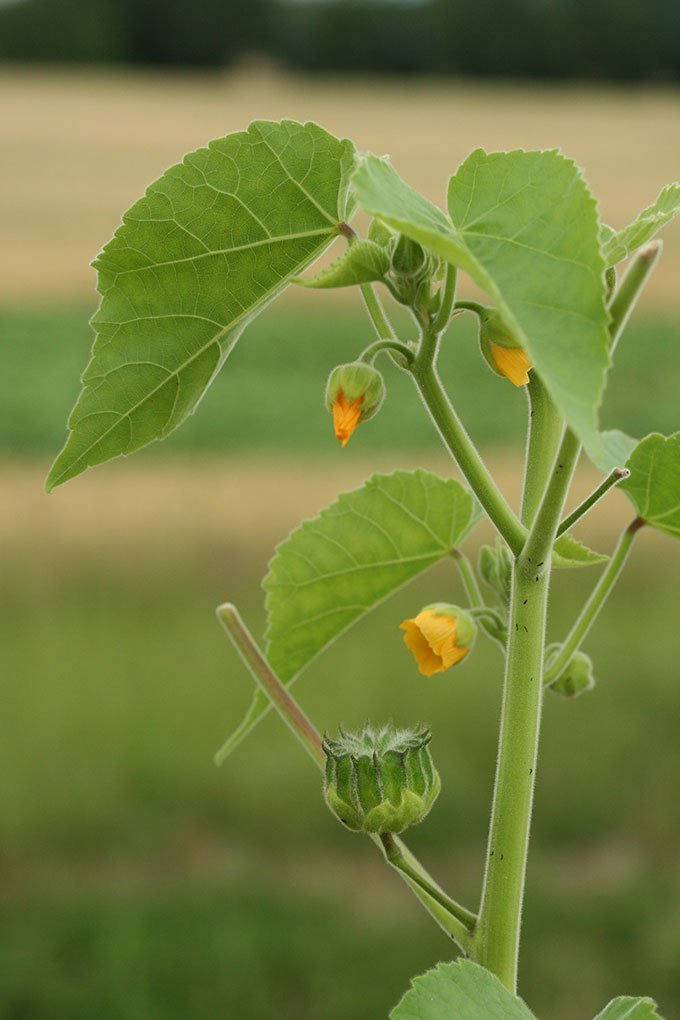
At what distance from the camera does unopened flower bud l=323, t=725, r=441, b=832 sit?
52cm

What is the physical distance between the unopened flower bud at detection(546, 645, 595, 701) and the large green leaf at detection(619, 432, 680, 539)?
7 cm

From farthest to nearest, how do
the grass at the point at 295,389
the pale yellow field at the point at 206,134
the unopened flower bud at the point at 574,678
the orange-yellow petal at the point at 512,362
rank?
the pale yellow field at the point at 206,134
the grass at the point at 295,389
the unopened flower bud at the point at 574,678
the orange-yellow petal at the point at 512,362

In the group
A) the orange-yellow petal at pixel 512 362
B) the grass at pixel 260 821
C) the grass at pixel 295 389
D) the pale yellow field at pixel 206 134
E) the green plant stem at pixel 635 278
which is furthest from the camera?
the pale yellow field at pixel 206 134

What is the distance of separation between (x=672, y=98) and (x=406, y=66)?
7407mm

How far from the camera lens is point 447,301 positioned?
45 cm

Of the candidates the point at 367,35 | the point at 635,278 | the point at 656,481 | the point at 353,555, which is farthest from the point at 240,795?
the point at 367,35

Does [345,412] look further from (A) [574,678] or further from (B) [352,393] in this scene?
(A) [574,678]

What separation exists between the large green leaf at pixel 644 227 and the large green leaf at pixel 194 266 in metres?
0.11

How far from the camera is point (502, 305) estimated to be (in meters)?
0.39

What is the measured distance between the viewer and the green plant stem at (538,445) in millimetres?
509

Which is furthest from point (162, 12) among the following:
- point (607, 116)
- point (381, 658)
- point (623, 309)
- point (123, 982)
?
point (623, 309)

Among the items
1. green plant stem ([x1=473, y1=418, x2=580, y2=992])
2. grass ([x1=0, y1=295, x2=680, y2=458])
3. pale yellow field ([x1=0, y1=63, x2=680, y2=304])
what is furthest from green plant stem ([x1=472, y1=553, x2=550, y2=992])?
pale yellow field ([x1=0, y1=63, x2=680, y2=304])

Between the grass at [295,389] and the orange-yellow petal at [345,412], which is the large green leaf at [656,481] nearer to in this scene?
the orange-yellow petal at [345,412]

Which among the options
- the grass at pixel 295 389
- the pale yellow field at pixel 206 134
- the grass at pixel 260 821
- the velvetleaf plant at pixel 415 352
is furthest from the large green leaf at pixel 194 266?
the pale yellow field at pixel 206 134
